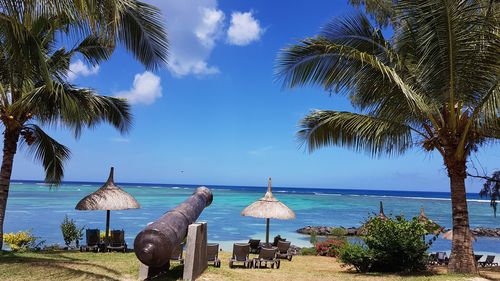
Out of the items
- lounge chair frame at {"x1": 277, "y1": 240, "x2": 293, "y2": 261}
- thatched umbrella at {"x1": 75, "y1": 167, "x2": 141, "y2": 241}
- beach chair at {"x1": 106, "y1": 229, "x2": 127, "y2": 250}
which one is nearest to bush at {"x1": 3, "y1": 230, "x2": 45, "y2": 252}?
thatched umbrella at {"x1": 75, "y1": 167, "x2": 141, "y2": 241}

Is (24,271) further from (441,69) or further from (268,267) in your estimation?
(441,69)

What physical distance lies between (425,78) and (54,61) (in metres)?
9.02

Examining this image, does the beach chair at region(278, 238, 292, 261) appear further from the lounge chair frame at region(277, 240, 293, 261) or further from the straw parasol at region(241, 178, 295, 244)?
the straw parasol at region(241, 178, 295, 244)

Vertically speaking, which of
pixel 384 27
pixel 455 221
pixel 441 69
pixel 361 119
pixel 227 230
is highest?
pixel 384 27

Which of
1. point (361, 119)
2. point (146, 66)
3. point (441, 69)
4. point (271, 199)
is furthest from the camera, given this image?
point (271, 199)

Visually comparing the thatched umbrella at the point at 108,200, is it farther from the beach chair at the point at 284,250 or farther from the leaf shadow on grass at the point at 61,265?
the beach chair at the point at 284,250

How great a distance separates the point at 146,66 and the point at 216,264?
5.07 meters

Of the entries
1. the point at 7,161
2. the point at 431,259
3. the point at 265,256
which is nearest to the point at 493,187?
the point at 431,259

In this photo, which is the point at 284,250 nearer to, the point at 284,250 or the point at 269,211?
the point at 284,250

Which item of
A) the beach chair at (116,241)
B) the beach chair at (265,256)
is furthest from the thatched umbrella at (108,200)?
the beach chair at (265,256)

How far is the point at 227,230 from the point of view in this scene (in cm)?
2911

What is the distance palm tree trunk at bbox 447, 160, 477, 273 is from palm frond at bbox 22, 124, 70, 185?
10.5 metres

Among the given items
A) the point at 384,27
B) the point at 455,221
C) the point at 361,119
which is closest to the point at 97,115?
the point at 361,119

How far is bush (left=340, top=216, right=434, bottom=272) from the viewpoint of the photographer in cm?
1033
